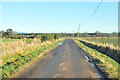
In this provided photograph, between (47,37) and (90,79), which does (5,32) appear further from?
(90,79)

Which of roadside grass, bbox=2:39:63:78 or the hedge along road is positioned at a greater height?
roadside grass, bbox=2:39:63:78

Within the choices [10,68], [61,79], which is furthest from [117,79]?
[10,68]

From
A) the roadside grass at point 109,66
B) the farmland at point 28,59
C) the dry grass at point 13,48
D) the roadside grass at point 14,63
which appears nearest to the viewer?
the roadside grass at point 109,66

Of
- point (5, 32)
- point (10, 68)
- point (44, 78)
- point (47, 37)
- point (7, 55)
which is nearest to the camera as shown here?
point (44, 78)

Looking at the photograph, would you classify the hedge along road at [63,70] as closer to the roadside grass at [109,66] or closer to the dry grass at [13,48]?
the roadside grass at [109,66]

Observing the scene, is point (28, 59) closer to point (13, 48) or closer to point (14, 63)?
point (14, 63)

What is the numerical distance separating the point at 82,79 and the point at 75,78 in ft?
1.21

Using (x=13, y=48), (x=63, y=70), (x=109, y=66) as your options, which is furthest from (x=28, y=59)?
(x=109, y=66)

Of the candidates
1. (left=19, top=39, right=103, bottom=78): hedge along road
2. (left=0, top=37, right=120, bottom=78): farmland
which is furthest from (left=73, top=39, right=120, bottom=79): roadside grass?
(left=19, top=39, right=103, bottom=78): hedge along road

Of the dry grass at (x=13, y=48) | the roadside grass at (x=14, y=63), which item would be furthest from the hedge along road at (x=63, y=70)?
the dry grass at (x=13, y=48)

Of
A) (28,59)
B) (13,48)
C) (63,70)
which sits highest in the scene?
(13,48)

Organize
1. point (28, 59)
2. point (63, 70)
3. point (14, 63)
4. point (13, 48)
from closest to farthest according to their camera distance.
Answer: point (63, 70), point (14, 63), point (28, 59), point (13, 48)

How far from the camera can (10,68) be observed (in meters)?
7.79

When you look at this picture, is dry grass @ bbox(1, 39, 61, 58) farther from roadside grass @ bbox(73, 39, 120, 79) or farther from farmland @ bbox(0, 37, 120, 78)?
roadside grass @ bbox(73, 39, 120, 79)
